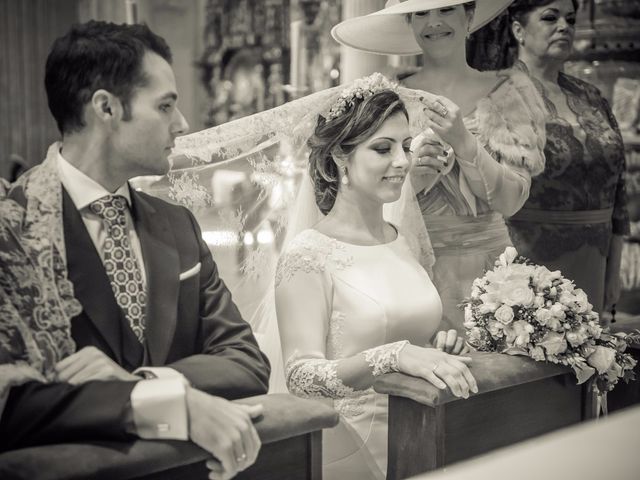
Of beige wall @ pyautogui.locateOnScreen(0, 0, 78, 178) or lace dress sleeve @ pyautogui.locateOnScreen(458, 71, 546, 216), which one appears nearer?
beige wall @ pyautogui.locateOnScreen(0, 0, 78, 178)

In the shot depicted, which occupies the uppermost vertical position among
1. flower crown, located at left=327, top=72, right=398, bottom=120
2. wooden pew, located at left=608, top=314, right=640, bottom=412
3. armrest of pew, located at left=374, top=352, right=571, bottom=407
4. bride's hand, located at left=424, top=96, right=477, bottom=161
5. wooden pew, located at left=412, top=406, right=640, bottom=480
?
flower crown, located at left=327, top=72, right=398, bottom=120

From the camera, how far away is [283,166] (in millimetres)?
2816

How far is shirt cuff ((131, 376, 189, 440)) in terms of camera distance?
195 cm

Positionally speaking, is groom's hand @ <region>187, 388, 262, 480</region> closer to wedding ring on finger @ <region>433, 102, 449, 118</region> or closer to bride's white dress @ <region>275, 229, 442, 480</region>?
bride's white dress @ <region>275, 229, 442, 480</region>

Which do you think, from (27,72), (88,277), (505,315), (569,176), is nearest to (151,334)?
(88,277)

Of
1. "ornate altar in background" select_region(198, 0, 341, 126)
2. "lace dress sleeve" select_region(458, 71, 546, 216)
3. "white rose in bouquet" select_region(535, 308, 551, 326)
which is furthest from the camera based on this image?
"ornate altar in background" select_region(198, 0, 341, 126)

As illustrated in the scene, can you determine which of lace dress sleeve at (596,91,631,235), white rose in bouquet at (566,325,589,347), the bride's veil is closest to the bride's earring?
the bride's veil

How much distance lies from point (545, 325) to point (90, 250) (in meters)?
1.55

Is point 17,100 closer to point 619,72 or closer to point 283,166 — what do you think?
point 283,166

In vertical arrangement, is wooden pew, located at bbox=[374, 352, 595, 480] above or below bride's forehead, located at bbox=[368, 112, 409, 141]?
below

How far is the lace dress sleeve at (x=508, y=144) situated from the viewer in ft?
10.6

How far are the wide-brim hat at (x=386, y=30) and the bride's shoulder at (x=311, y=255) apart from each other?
2.55 ft

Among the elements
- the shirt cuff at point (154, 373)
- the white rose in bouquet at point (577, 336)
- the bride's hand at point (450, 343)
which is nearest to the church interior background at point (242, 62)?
the shirt cuff at point (154, 373)

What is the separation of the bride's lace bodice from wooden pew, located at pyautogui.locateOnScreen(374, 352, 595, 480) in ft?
0.40
